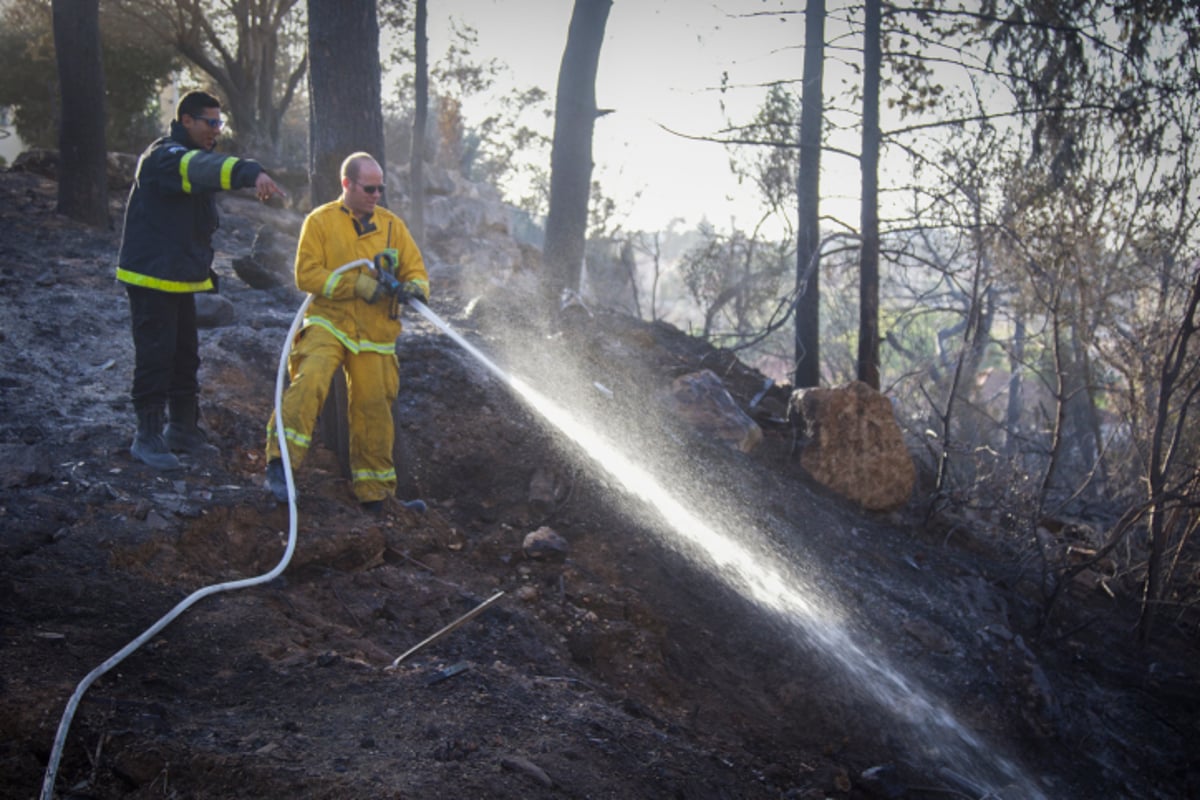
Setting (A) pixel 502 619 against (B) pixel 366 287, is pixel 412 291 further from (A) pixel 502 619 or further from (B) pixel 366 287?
(A) pixel 502 619

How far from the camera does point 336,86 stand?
5250mm

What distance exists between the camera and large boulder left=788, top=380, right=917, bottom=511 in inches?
282

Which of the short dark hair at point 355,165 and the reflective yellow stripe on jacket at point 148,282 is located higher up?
the short dark hair at point 355,165

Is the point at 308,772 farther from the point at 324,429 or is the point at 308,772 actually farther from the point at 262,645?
the point at 324,429

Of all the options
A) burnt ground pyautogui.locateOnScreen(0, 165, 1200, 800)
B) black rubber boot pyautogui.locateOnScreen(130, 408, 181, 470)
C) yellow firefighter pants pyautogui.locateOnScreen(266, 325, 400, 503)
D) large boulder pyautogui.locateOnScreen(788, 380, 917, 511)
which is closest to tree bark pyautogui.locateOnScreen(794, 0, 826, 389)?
burnt ground pyautogui.locateOnScreen(0, 165, 1200, 800)

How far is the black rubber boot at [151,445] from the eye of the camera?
14.0 ft

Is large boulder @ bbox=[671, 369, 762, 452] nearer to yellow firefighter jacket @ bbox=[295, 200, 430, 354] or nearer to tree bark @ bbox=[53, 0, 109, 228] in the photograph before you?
yellow firefighter jacket @ bbox=[295, 200, 430, 354]

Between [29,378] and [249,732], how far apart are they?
3.57 metres

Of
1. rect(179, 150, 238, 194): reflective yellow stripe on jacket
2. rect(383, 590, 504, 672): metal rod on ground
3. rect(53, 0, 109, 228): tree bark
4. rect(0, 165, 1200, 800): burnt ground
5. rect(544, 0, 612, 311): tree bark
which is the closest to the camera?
rect(0, 165, 1200, 800): burnt ground

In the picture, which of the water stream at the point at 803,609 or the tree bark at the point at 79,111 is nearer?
the water stream at the point at 803,609

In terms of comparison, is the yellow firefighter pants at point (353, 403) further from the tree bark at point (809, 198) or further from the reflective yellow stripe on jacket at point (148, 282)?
the tree bark at point (809, 198)

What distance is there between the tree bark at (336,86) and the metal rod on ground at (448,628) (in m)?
2.81

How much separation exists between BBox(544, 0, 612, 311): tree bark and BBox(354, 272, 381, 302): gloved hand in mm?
5828

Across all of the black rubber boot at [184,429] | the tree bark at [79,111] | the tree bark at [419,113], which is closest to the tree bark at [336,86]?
the black rubber boot at [184,429]
